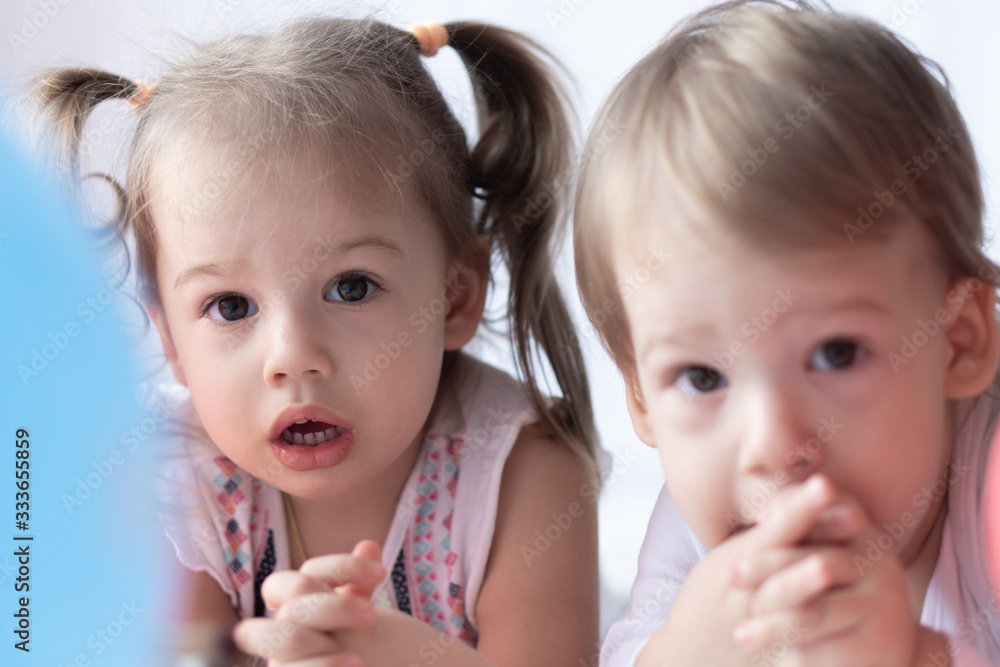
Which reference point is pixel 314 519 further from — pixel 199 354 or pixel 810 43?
pixel 810 43

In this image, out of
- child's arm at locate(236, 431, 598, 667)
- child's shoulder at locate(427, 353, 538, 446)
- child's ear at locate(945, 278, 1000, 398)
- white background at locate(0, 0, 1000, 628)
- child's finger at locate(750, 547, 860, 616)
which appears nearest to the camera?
child's finger at locate(750, 547, 860, 616)

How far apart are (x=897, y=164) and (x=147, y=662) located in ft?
2.21

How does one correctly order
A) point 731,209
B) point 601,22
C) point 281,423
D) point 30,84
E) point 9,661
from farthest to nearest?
point 601,22 → point 30,84 → point 281,423 → point 9,661 → point 731,209

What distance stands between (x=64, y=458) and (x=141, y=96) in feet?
1.20

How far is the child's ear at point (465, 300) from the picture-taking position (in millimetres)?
1047

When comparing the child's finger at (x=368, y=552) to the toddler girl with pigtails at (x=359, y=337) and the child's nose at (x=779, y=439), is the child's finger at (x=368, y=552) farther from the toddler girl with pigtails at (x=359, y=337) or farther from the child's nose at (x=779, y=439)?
the child's nose at (x=779, y=439)

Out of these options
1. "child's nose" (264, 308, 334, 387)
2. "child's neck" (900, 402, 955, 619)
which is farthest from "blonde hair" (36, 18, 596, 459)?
"child's neck" (900, 402, 955, 619)

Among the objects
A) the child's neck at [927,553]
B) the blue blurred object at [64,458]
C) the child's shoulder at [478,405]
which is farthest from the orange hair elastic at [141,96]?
the child's neck at [927,553]

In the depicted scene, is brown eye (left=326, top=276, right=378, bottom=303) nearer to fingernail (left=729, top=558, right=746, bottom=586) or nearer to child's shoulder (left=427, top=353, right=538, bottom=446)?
child's shoulder (left=427, top=353, right=538, bottom=446)

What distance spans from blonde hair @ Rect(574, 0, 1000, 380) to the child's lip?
271 millimetres

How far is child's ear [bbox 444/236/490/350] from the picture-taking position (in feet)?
3.43

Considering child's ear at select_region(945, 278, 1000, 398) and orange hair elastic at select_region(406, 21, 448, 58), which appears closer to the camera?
child's ear at select_region(945, 278, 1000, 398)

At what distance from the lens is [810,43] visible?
709 mm

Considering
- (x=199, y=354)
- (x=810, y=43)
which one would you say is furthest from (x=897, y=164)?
(x=199, y=354)
